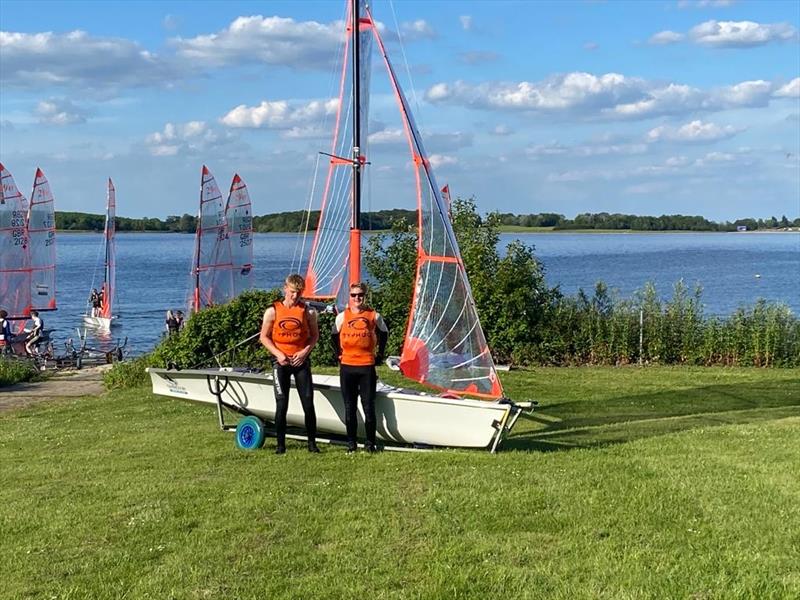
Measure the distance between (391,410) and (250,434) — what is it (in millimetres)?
1280

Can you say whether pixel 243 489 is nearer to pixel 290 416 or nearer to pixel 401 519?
pixel 401 519

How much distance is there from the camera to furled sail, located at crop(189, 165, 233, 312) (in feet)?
114

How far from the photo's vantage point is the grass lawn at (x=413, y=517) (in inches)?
189

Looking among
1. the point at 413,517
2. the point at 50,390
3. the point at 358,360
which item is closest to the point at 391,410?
the point at 358,360

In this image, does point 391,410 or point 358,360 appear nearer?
point 358,360

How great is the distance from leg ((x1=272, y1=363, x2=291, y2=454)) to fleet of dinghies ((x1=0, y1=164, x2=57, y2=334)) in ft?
81.0

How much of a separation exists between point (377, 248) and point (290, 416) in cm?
996

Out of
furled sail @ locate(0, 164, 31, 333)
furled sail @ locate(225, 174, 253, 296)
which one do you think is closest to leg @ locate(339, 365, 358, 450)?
furled sail @ locate(0, 164, 31, 333)

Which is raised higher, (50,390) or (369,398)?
(369,398)

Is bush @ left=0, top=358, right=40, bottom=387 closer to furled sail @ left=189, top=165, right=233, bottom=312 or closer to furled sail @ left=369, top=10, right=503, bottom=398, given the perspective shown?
furled sail @ left=369, top=10, right=503, bottom=398

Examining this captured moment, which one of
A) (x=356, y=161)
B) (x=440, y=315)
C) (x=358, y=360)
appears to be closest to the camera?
(x=358, y=360)

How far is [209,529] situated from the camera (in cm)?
577

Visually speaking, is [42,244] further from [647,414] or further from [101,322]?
[647,414]

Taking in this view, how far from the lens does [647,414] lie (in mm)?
11109
